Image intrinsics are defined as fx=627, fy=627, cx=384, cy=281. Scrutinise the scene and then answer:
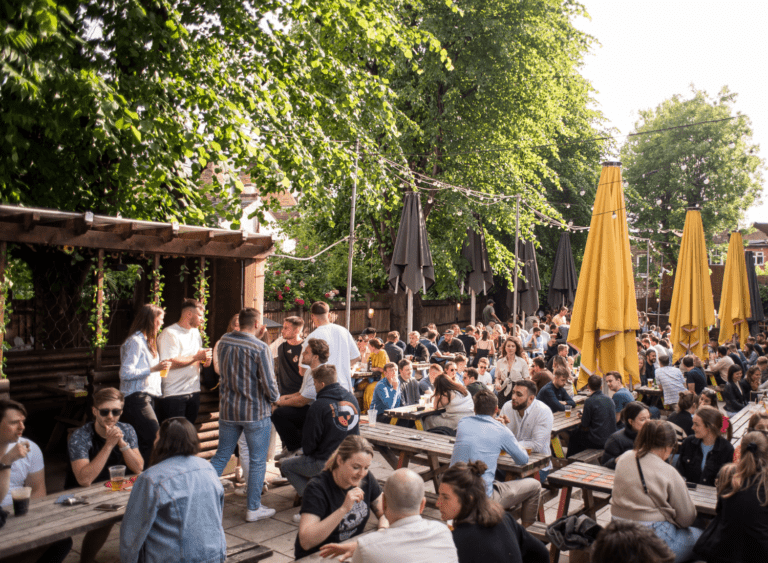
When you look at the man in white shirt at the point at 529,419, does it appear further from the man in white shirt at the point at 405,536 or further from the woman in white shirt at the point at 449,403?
the man in white shirt at the point at 405,536

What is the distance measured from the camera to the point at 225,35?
337 inches

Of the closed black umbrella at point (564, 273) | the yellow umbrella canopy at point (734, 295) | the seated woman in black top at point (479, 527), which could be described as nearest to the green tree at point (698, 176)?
the closed black umbrella at point (564, 273)

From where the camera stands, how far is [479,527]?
336cm

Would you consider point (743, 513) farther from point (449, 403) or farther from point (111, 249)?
point (111, 249)

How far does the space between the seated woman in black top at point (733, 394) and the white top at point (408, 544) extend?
820 cm

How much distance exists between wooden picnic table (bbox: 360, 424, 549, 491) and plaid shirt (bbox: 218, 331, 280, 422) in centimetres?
142

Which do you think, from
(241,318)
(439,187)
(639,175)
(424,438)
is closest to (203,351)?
(241,318)

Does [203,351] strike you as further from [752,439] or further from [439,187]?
[439,187]

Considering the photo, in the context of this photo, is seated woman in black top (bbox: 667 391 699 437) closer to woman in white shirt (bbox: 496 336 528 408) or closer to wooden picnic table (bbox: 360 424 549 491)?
wooden picnic table (bbox: 360 424 549 491)

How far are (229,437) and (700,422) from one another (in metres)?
4.26

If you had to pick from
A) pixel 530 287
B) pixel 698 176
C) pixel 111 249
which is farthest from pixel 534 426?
pixel 698 176

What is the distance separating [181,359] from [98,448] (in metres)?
1.62

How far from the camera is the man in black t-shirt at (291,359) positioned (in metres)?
6.87

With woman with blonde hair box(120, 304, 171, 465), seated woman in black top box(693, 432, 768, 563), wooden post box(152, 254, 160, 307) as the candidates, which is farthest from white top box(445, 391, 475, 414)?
wooden post box(152, 254, 160, 307)
